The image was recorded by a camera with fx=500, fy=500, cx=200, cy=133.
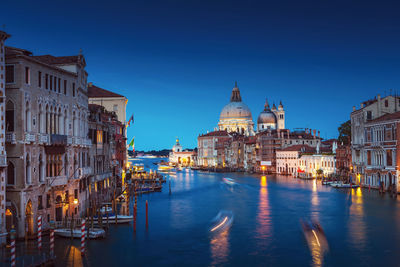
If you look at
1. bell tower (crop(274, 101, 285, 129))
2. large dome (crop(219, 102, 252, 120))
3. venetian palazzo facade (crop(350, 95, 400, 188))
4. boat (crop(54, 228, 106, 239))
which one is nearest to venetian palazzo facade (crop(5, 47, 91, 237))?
boat (crop(54, 228, 106, 239))

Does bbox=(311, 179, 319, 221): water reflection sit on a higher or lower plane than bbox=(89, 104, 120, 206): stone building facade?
lower

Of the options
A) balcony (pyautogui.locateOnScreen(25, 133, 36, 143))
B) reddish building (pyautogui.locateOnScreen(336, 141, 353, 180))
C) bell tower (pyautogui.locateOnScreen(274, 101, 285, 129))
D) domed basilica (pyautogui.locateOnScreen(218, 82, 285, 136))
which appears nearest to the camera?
balcony (pyautogui.locateOnScreen(25, 133, 36, 143))

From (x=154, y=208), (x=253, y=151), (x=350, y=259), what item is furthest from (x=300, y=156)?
(x=350, y=259)

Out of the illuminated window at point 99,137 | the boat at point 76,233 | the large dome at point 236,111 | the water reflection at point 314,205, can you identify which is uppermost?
the large dome at point 236,111

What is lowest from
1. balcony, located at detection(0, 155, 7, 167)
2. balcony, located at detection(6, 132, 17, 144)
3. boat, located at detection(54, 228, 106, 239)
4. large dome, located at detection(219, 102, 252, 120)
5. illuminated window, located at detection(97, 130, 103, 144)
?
boat, located at detection(54, 228, 106, 239)

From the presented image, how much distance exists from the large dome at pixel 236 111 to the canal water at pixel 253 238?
9493cm

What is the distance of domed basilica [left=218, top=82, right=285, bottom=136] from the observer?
11644cm

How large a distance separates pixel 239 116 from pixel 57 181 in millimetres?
109968

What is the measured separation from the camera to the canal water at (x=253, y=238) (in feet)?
55.0

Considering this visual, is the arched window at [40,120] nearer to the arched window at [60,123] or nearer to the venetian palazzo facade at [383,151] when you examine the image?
the arched window at [60,123]

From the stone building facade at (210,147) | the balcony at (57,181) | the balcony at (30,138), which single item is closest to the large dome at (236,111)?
the stone building facade at (210,147)

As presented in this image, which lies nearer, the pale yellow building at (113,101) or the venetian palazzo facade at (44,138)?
the venetian palazzo facade at (44,138)

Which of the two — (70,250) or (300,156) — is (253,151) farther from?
(70,250)

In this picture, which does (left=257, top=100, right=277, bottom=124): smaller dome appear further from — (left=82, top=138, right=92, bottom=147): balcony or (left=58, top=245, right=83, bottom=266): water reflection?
(left=58, top=245, right=83, bottom=266): water reflection
